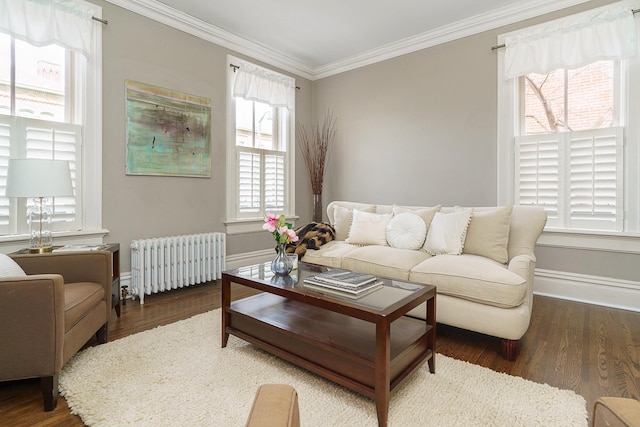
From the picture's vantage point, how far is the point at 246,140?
4.30 meters

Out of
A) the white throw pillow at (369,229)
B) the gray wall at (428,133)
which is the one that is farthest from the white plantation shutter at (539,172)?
the white throw pillow at (369,229)

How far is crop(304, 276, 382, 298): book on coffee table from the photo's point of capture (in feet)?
5.65

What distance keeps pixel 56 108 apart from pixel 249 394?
2.85 meters

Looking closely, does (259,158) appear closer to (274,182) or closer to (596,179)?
(274,182)

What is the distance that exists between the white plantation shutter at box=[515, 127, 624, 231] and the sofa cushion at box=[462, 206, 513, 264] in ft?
2.99

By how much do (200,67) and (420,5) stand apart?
243 centimetres

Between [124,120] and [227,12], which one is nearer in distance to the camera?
[124,120]

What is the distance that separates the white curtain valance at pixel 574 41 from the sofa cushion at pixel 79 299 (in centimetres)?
403

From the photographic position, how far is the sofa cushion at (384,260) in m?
2.53

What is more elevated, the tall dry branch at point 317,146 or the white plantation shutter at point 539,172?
the tall dry branch at point 317,146

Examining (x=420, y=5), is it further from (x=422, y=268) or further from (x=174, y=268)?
(x=174, y=268)

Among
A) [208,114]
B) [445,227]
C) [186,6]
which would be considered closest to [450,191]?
[445,227]

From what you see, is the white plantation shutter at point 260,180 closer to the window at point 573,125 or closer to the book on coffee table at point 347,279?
the book on coffee table at point 347,279

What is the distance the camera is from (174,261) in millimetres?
3340
